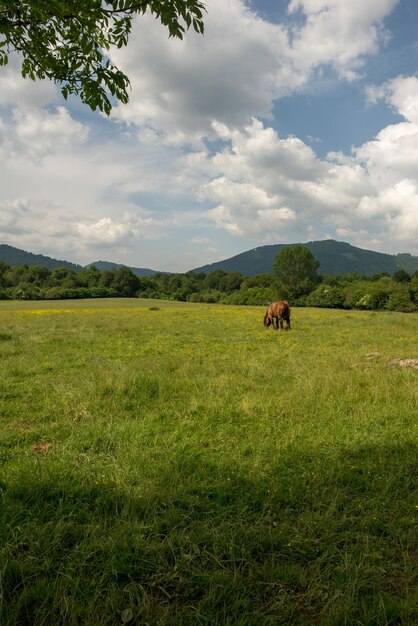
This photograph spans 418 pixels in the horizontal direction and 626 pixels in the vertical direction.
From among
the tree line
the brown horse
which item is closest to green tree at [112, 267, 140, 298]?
the tree line

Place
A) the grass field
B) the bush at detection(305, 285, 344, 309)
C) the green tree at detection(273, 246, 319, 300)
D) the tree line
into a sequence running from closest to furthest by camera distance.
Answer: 1. the grass field
2. the tree line
3. the bush at detection(305, 285, 344, 309)
4. the green tree at detection(273, 246, 319, 300)

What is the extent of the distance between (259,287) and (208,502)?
98382mm

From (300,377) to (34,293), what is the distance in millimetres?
96255

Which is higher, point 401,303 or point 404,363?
point 401,303

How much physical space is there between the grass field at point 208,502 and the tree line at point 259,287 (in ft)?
233

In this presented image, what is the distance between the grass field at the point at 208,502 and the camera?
292 cm

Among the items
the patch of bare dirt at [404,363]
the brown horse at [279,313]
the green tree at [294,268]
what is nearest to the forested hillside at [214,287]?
the green tree at [294,268]

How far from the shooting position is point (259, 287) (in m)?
101

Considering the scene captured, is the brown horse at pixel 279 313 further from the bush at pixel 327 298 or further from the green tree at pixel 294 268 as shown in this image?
the green tree at pixel 294 268

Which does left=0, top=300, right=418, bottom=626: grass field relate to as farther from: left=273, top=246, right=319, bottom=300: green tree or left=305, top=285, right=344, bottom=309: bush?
left=273, top=246, right=319, bottom=300: green tree

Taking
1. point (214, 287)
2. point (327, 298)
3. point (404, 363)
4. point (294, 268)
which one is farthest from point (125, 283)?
point (404, 363)

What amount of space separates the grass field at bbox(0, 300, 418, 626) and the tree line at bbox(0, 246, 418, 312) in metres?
71.1

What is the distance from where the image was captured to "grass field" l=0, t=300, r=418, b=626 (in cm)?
292

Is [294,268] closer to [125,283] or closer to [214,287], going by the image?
[214,287]
